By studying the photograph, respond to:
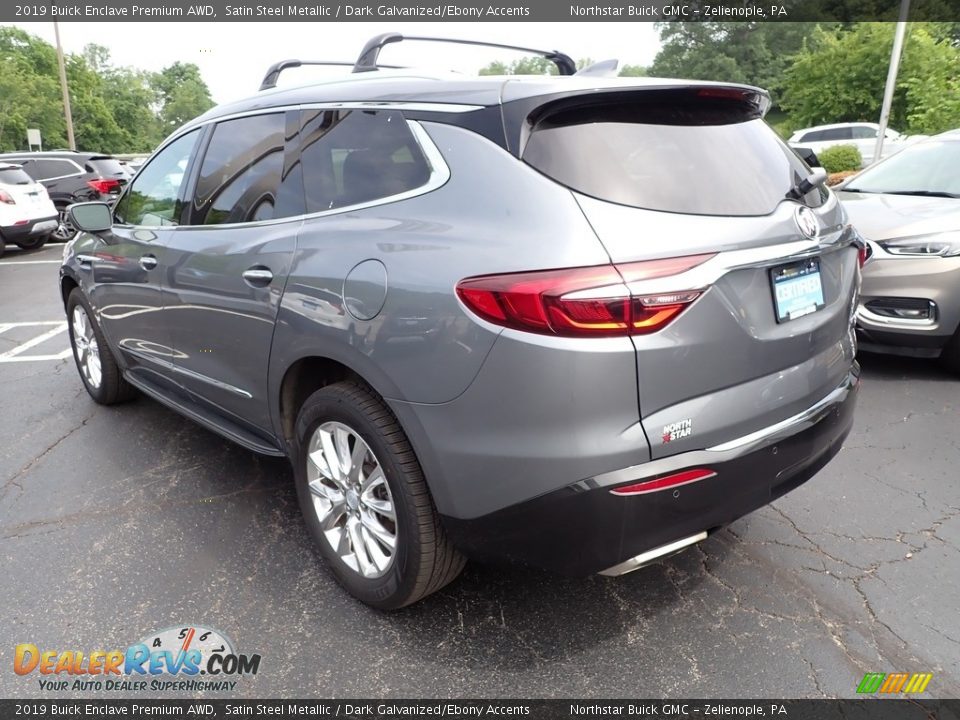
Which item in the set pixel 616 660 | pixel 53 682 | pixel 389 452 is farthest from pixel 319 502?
pixel 616 660

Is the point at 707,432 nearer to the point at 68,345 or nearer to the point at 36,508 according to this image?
the point at 36,508

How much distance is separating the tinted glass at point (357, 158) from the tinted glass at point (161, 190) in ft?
3.59

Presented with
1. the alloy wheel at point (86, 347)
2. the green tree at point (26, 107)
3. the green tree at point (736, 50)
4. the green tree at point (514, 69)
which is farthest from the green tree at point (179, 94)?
the alloy wheel at point (86, 347)

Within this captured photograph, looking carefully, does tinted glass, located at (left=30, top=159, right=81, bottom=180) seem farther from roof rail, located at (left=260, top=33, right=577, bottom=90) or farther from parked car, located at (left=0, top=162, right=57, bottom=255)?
roof rail, located at (left=260, top=33, right=577, bottom=90)

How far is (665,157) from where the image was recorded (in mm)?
2109

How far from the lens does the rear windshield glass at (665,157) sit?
1977mm

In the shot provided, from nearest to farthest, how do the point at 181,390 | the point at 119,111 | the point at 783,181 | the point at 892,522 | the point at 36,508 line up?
the point at 783,181, the point at 892,522, the point at 36,508, the point at 181,390, the point at 119,111

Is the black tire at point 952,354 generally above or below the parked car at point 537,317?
below

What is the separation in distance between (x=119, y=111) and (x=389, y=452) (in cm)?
8435

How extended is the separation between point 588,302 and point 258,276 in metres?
1.42

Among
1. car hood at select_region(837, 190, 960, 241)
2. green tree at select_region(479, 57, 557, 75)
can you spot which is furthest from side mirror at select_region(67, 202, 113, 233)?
car hood at select_region(837, 190, 960, 241)

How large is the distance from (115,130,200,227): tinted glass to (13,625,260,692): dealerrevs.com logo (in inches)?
76.5

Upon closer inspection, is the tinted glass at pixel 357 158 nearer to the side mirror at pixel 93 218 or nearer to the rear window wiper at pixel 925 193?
the side mirror at pixel 93 218

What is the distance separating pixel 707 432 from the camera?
1955 millimetres
